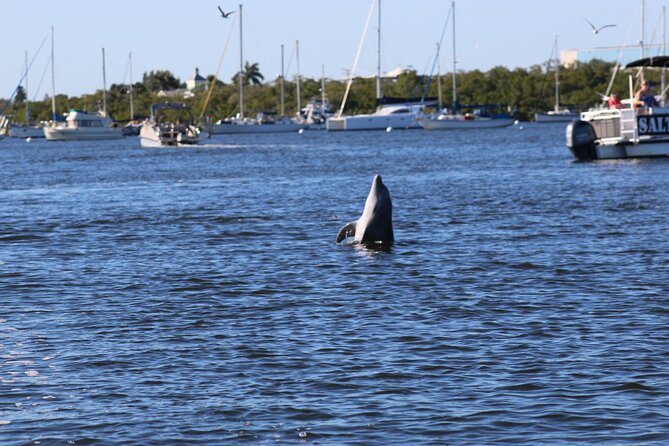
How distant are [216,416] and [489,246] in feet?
45.4

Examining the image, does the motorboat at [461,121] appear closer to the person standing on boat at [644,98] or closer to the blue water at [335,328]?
the person standing on boat at [644,98]

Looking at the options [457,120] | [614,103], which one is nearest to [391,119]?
[457,120]

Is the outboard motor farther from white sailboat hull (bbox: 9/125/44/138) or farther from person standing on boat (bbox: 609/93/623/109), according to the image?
white sailboat hull (bbox: 9/125/44/138)

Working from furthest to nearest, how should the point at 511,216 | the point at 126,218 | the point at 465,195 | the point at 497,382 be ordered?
the point at 465,195
the point at 126,218
the point at 511,216
the point at 497,382

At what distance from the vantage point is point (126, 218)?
34.0m

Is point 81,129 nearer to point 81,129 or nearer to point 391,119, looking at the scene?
point 81,129

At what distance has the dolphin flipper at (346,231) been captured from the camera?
83.8ft

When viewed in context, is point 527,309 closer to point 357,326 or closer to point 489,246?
point 357,326

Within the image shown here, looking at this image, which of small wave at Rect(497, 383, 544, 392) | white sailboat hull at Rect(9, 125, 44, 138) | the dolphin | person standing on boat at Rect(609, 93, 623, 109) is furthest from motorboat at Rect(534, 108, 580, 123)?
small wave at Rect(497, 383, 544, 392)

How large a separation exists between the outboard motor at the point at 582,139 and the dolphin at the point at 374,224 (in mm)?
28544

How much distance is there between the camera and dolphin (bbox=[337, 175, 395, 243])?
24.6m

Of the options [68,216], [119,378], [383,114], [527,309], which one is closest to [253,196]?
[68,216]

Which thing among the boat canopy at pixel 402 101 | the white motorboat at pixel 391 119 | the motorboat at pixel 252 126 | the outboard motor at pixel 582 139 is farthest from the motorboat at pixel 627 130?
the white motorboat at pixel 391 119

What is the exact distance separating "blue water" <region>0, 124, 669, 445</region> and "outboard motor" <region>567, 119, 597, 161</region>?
1834 cm
